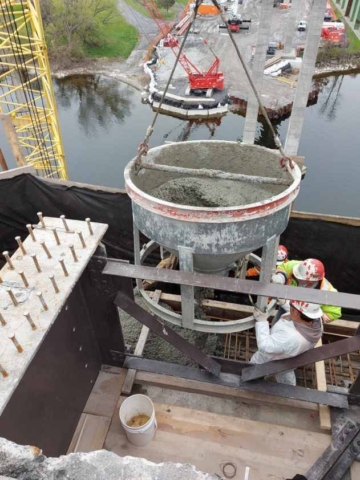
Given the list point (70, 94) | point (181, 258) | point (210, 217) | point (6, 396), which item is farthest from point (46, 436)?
point (70, 94)

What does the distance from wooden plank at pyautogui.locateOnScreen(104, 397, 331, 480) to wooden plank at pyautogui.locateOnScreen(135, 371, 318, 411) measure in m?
0.19

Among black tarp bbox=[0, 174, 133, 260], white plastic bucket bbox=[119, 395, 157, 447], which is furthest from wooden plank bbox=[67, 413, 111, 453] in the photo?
black tarp bbox=[0, 174, 133, 260]

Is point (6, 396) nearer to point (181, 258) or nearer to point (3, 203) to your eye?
point (181, 258)

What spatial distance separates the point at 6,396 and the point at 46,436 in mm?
919

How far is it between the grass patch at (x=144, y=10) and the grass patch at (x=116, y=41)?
6.67 meters

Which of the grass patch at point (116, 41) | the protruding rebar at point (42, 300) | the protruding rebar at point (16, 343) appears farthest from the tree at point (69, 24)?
the protruding rebar at point (16, 343)

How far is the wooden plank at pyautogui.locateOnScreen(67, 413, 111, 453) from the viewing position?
9.61ft

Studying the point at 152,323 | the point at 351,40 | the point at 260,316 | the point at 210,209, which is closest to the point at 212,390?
the point at 260,316

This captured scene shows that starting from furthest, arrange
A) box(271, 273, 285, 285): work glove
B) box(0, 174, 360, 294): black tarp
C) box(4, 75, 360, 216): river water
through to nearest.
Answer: box(4, 75, 360, 216): river water < box(0, 174, 360, 294): black tarp < box(271, 273, 285, 285): work glove

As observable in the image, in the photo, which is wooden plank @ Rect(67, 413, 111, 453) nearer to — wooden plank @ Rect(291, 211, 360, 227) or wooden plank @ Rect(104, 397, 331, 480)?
wooden plank @ Rect(104, 397, 331, 480)

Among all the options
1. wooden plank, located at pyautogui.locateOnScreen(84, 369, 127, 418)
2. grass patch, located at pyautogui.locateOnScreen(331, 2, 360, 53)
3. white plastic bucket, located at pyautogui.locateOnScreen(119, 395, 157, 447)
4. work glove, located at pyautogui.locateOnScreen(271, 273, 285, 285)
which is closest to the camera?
white plastic bucket, located at pyautogui.locateOnScreen(119, 395, 157, 447)

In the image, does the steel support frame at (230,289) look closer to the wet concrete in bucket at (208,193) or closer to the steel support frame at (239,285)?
the steel support frame at (239,285)

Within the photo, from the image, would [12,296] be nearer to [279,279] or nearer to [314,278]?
[314,278]

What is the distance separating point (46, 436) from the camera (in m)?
2.47
